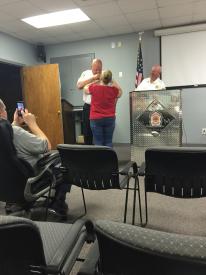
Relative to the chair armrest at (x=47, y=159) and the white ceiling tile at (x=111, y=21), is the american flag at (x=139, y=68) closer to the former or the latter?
the white ceiling tile at (x=111, y=21)

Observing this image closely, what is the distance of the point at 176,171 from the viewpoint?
1.74 metres

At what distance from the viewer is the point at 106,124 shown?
3703 mm

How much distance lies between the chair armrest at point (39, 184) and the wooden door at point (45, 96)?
141 inches

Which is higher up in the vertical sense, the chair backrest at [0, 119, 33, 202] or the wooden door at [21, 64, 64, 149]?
the wooden door at [21, 64, 64, 149]

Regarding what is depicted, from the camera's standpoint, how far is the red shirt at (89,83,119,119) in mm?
3627

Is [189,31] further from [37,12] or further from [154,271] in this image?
[154,271]

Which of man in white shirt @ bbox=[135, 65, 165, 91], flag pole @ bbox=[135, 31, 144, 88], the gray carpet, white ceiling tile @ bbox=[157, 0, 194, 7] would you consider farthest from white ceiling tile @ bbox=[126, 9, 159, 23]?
the gray carpet

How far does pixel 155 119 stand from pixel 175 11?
217cm

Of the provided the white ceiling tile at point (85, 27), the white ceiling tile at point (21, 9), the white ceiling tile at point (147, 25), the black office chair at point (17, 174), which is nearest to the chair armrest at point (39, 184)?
the black office chair at point (17, 174)

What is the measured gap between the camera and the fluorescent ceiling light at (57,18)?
4.45 metres

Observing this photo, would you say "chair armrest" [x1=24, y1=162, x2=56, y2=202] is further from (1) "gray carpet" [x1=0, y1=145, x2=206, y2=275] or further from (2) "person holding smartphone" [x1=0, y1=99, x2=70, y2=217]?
(1) "gray carpet" [x1=0, y1=145, x2=206, y2=275]

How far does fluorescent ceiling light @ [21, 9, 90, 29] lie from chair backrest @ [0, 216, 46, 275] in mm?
4261

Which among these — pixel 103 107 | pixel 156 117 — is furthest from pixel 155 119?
pixel 103 107

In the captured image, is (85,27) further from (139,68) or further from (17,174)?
(17,174)
